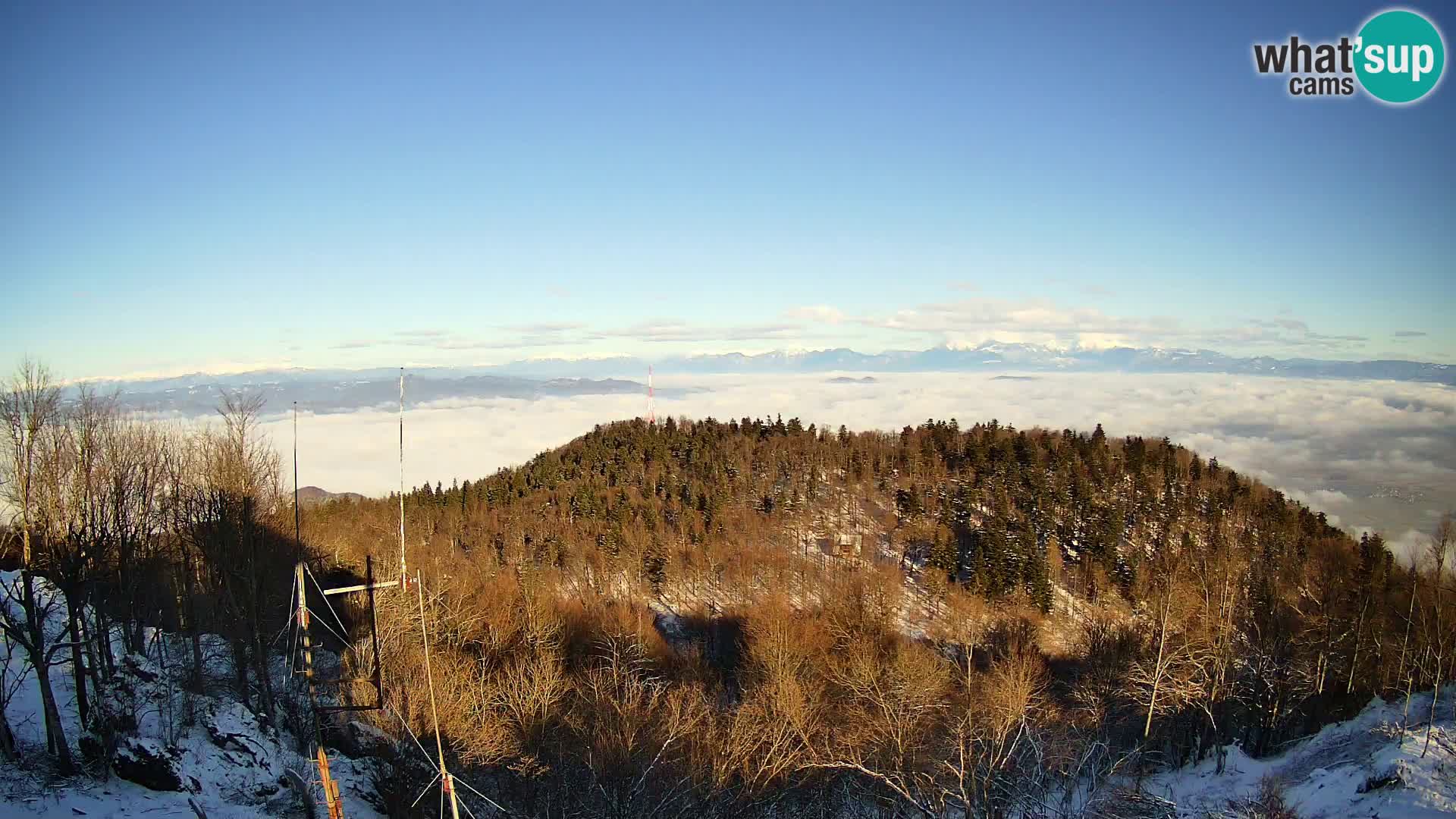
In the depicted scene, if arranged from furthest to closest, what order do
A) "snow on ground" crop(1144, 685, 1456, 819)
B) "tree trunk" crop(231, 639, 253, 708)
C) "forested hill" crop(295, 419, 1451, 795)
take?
"forested hill" crop(295, 419, 1451, 795)
"tree trunk" crop(231, 639, 253, 708)
"snow on ground" crop(1144, 685, 1456, 819)

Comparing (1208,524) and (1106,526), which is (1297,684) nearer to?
(1106,526)

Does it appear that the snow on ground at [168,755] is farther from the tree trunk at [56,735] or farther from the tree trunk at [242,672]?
the tree trunk at [242,672]

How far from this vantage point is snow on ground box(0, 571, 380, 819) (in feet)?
66.4

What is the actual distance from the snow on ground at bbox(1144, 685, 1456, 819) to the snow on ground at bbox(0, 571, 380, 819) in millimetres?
31852

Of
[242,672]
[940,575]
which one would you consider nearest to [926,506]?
[940,575]

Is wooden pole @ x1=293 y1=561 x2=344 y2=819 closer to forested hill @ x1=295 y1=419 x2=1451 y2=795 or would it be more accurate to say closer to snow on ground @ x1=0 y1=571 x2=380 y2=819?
snow on ground @ x1=0 y1=571 x2=380 y2=819

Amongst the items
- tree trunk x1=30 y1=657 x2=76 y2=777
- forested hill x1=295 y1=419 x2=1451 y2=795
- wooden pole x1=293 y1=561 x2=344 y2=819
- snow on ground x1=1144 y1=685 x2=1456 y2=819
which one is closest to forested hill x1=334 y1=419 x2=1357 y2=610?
forested hill x1=295 y1=419 x2=1451 y2=795

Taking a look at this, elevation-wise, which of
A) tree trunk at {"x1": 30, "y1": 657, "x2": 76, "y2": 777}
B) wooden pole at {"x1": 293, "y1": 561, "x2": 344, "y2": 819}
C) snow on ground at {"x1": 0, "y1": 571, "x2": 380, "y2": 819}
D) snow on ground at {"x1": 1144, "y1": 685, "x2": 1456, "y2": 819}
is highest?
wooden pole at {"x1": 293, "y1": 561, "x2": 344, "y2": 819}

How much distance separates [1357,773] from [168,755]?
1600 inches

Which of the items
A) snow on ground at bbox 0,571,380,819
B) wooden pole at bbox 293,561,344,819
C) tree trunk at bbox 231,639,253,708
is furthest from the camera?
tree trunk at bbox 231,639,253,708

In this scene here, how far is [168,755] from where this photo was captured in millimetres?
22750

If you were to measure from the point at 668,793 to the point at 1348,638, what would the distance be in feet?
142

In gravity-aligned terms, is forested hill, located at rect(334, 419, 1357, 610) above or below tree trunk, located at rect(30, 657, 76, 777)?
below

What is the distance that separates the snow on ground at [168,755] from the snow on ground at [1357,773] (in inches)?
1254
